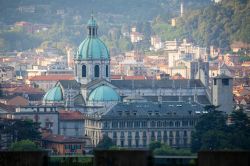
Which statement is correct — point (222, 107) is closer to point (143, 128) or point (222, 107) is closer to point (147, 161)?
point (143, 128)

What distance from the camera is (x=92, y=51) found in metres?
91.8

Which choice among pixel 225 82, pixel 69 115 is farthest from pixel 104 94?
pixel 225 82

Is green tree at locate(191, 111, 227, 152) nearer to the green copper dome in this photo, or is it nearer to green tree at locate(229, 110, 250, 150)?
green tree at locate(229, 110, 250, 150)

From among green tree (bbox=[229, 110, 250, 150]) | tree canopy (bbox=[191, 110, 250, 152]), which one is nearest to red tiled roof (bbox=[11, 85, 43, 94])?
tree canopy (bbox=[191, 110, 250, 152])

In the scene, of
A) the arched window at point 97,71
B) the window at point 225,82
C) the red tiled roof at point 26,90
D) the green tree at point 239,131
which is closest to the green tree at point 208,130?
the green tree at point 239,131

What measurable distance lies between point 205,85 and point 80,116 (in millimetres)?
18014

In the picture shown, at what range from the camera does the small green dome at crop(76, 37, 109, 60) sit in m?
91.3

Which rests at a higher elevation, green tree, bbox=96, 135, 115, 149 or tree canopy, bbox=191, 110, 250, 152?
tree canopy, bbox=191, 110, 250, 152

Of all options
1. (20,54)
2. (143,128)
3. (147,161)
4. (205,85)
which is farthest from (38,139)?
(20,54)

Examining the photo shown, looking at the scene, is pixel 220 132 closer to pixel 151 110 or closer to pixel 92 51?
pixel 151 110

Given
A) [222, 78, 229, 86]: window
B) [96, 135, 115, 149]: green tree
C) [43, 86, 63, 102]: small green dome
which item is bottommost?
[96, 135, 115, 149]: green tree

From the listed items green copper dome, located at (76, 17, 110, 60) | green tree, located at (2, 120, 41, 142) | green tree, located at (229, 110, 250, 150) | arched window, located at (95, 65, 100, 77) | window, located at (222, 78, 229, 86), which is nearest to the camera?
green tree, located at (229, 110, 250, 150)

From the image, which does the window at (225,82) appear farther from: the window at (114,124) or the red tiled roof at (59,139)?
the red tiled roof at (59,139)

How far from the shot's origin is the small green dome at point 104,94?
85375 millimetres
